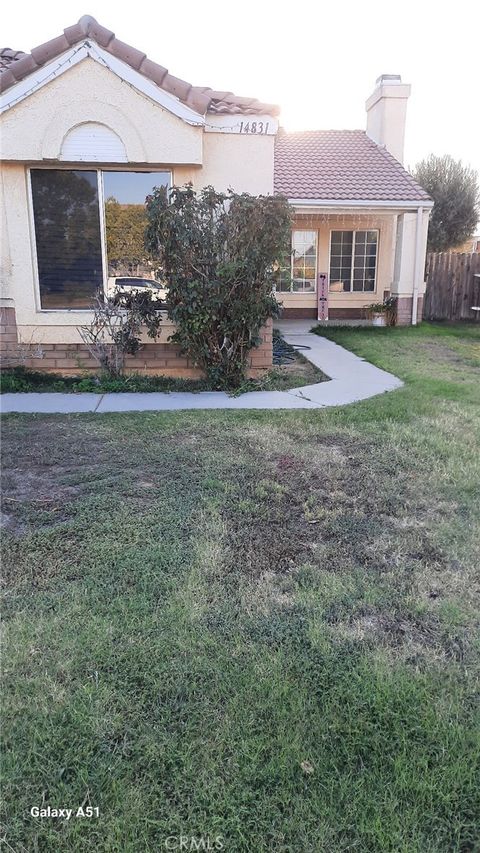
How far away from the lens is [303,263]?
1709cm

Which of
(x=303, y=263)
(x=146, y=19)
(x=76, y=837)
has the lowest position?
(x=76, y=837)

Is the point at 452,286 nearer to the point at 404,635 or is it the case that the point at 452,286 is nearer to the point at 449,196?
the point at 449,196

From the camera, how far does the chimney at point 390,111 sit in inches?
615

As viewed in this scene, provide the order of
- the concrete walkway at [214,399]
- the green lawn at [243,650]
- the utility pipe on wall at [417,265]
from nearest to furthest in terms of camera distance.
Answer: the green lawn at [243,650], the concrete walkway at [214,399], the utility pipe on wall at [417,265]

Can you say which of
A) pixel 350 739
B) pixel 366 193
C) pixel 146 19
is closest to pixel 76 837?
pixel 350 739

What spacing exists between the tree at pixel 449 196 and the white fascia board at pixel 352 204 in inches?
306

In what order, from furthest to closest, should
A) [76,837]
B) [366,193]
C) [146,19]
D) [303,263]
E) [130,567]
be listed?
[303,263] < [366,193] < [146,19] < [130,567] < [76,837]

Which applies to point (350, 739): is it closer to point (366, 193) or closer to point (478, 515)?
point (478, 515)

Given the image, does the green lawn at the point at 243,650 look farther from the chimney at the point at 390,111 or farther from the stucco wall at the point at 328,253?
the chimney at the point at 390,111

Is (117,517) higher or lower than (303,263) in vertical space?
lower

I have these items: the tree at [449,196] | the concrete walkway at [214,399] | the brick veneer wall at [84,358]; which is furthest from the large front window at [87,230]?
the tree at [449,196]

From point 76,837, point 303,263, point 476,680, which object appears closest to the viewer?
point 76,837

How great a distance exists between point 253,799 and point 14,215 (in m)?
7.35

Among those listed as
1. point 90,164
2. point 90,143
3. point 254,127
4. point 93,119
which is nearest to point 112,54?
point 93,119
